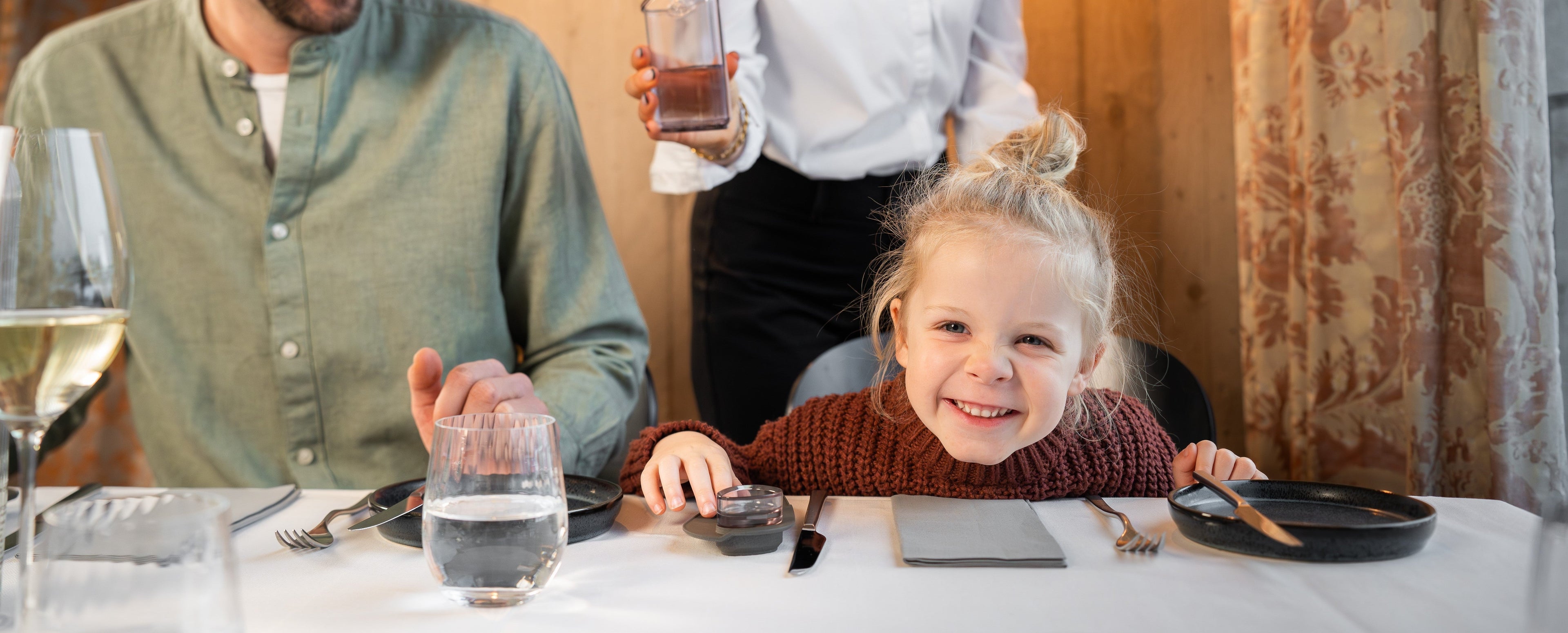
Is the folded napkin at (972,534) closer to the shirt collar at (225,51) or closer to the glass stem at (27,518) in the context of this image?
the glass stem at (27,518)

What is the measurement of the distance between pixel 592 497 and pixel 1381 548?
60cm

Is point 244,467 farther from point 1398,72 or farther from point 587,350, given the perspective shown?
point 1398,72

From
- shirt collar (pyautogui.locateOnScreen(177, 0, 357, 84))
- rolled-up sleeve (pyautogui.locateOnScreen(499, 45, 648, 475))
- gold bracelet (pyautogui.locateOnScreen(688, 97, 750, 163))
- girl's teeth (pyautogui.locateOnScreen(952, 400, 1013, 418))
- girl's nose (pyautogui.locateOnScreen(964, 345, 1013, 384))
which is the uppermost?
shirt collar (pyautogui.locateOnScreen(177, 0, 357, 84))

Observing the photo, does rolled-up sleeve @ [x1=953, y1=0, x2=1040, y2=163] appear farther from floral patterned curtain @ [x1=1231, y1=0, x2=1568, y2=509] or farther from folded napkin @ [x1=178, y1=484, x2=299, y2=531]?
folded napkin @ [x1=178, y1=484, x2=299, y2=531]

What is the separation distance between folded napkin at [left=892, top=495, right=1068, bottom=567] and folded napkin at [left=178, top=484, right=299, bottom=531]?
52 centimetres

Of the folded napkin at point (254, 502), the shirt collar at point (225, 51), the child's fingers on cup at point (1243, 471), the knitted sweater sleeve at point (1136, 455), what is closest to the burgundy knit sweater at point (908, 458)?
the knitted sweater sleeve at point (1136, 455)

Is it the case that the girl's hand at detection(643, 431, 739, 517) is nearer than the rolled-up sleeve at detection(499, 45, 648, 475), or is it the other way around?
the girl's hand at detection(643, 431, 739, 517)

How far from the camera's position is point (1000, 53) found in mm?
1720

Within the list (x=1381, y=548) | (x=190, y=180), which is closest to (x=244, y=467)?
(x=190, y=180)

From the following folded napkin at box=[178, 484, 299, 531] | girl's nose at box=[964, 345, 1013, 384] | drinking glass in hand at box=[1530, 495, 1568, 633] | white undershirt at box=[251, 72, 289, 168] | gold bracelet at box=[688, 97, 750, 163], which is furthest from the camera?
gold bracelet at box=[688, 97, 750, 163]

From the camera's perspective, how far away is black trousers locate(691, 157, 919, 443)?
1.69 meters

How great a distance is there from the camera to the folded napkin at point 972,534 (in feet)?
2.24

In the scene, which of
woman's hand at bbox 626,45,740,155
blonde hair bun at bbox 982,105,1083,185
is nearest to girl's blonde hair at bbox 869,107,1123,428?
blonde hair bun at bbox 982,105,1083,185

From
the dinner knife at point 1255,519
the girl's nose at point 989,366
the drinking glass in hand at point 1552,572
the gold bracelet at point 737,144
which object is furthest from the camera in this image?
the gold bracelet at point 737,144
